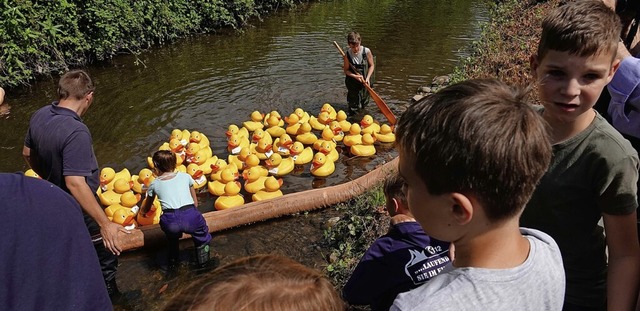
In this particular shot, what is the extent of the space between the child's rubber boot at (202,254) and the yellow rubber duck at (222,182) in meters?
1.15

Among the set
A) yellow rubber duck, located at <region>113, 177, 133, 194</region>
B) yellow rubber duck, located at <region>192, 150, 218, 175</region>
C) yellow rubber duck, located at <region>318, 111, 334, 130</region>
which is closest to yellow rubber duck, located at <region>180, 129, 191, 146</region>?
yellow rubber duck, located at <region>192, 150, 218, 175</region>

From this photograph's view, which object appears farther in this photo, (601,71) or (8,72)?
(8,72)

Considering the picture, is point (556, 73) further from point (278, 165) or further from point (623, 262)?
point (278, 165)

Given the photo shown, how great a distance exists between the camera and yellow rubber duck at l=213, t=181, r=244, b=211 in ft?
17.5

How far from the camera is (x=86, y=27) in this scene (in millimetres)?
10742

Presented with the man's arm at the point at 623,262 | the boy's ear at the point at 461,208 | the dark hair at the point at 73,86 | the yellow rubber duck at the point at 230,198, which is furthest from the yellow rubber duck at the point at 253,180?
the boy's ear at the point at 461,208

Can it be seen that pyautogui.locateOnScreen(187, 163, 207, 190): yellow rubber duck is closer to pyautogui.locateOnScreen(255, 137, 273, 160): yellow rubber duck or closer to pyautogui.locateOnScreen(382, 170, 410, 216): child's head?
Result: pyautogui.locateOnScreen(255, 137, 273, 160): yellow rubber duck

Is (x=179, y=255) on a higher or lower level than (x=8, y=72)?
lower

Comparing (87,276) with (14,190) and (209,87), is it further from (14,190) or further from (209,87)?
(209,87)

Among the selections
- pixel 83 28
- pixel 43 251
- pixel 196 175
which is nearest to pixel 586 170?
pixel 43 251

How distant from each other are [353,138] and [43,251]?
5.65m

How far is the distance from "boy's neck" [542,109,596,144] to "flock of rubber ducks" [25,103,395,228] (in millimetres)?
3973

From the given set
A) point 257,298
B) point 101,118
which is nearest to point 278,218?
point 257,298

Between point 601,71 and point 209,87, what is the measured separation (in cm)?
891
